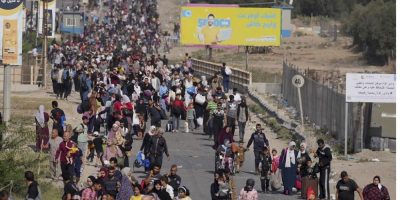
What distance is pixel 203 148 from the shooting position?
36219 millimetres

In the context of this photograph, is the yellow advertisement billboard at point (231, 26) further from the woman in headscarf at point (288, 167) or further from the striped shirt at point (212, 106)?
the woman in headscarf at point (288, 167)

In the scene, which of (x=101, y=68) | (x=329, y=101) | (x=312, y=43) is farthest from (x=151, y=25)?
(x=329, y=101)

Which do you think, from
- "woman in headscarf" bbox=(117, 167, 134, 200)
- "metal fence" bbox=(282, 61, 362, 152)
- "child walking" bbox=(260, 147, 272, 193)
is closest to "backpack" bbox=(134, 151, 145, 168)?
"child walking" bbox=(260, 147, 272, 193)

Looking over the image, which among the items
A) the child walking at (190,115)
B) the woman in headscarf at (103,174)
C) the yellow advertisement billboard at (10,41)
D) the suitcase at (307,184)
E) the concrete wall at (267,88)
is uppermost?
the yellow advertisement billboard at (10,41)

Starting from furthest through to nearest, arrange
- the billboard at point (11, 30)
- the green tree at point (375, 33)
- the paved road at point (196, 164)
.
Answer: the green tree at point (375, 33), the billboard at point (11, 30), the paved road at point (196, 164)

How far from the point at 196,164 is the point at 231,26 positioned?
38337 mm

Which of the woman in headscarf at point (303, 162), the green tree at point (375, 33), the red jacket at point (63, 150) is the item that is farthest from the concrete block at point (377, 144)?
the green tree at point (375, 33)

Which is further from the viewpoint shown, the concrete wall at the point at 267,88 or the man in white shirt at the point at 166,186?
the concrete wall at the point at 267,88

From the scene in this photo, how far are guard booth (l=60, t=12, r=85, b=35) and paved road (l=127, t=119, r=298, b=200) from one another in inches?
1631

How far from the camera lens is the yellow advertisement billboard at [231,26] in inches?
2771

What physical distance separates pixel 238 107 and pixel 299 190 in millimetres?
7686

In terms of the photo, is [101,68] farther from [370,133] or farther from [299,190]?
[299,190]

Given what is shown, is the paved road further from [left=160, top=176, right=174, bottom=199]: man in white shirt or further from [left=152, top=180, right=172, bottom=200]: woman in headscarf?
[left=152, top=180, right=172, bottom=200]: woman in headscarf

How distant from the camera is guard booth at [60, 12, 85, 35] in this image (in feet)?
263
